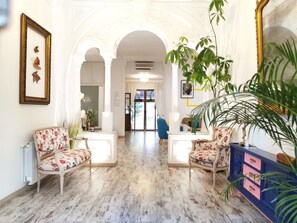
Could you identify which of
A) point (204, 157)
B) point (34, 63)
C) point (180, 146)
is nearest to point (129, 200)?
point (204, 157)

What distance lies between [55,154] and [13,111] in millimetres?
834

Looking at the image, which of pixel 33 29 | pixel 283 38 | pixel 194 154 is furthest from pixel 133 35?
pixel 283 38

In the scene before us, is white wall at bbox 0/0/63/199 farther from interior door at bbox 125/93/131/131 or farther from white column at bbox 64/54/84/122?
interior door at bbox 125/93/131/131

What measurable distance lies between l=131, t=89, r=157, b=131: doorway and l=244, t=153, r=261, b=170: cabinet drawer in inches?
383

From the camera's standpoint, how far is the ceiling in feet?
23.9

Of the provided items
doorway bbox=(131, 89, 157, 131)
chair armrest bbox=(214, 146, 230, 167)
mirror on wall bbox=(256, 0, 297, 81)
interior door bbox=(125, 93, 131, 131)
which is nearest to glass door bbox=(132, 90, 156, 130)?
doorway bbox=(131, 89, 157, 131)

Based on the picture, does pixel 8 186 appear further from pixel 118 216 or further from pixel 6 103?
pixel 118 216

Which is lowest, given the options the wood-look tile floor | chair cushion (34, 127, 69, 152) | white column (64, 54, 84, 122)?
the wood-look tile floor

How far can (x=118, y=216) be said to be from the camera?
2975 mm

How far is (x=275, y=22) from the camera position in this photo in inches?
121

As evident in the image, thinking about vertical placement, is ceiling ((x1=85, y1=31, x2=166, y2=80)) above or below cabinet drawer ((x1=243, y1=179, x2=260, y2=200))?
above

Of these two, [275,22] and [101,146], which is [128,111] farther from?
[275,22]

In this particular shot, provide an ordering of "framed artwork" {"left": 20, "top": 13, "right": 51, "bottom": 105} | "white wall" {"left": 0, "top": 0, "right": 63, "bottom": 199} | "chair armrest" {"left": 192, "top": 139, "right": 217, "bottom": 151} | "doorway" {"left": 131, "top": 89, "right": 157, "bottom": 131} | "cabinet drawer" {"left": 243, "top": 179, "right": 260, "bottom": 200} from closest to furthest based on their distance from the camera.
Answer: "cabinet drawer" {"left": 243, "top": 179, "right": 260, "bottom": 200} → "white wall" {"left": 0, "top": 0, "right": 63, "bottom": 199} → "framed artwork" {"left": 20, "top": 13, "right": 51, "bottom": 105} → "chair armrest" {"left": 192, "top": 139, "right": 217, "bottom": 151} → "doorway" {"left": 131, "top": 89, "right": 157, "bottom": 131}

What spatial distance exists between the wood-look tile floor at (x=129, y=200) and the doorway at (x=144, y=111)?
26.3 ft
